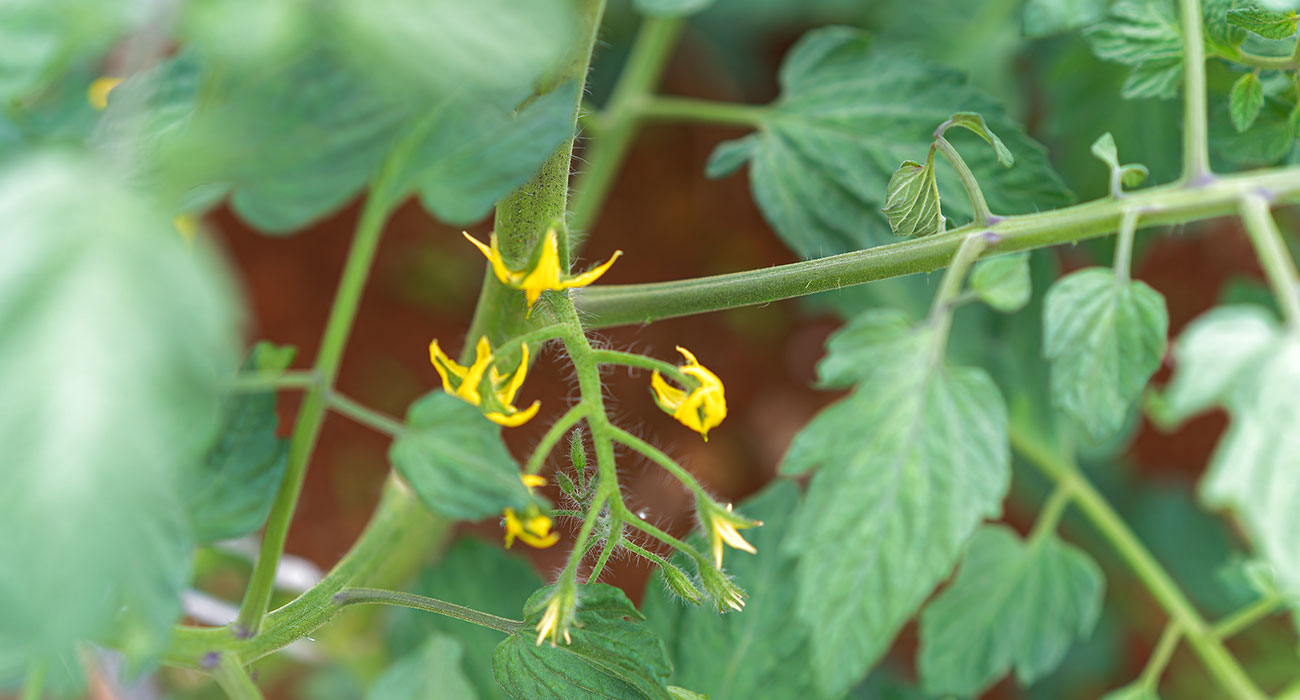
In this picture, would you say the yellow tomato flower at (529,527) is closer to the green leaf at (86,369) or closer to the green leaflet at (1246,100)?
the green leaf at (86,369)

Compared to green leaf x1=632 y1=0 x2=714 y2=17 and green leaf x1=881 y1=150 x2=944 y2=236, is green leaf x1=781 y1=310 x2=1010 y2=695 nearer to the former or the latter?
green leaf x1=881 y1=150 x2=944 y2=236

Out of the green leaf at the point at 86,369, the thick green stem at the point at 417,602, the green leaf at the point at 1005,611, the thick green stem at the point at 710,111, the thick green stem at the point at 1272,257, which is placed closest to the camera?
the green leaf at the point at 86,369

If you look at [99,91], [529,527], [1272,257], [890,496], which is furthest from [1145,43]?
[99,91]

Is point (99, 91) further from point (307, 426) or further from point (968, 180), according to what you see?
point (968, 180)

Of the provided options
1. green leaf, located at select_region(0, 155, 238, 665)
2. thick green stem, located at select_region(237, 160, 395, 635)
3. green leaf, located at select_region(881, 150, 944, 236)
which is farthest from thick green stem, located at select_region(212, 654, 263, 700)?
green leaf, located at select_region(881, 150, 944, 236)

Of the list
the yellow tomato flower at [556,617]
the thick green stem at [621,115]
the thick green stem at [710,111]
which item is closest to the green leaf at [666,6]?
the thick green stem at [710,111]

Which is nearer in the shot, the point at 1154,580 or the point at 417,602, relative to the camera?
the point at 417,602
